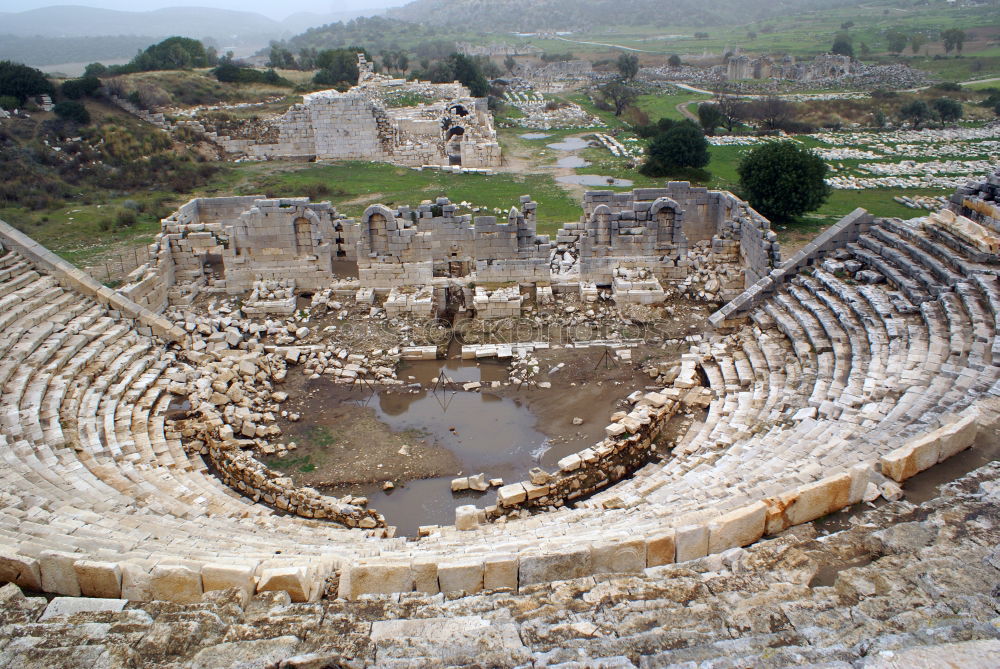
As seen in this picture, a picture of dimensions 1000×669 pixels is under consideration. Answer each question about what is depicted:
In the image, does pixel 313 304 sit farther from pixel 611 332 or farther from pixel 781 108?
pixel 781 108

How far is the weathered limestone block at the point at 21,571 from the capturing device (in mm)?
6289

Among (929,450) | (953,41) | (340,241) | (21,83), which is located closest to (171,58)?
(21,83)

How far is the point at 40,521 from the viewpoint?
8.37m

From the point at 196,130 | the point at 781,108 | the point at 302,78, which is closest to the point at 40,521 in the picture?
the point at 196,130

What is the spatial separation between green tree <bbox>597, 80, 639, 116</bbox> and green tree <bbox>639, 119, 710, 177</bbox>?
23249 millimetres

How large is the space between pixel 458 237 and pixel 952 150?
31.1 m

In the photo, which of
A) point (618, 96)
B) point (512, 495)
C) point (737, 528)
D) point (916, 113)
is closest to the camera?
point (737, 528)

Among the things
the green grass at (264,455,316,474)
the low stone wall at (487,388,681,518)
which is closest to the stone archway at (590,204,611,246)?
the low stone wall at (487,388,681,518)

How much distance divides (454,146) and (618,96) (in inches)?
977

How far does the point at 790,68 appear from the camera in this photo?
8256 cm

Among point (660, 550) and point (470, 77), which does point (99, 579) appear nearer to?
point (660, 550)

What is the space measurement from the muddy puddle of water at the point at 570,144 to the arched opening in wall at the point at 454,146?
5395mm

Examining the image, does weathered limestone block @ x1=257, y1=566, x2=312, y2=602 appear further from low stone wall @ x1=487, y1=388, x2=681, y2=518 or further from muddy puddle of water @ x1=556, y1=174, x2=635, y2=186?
muddy puddle of water @ x1=556, y1=174, x2=635, y2=186

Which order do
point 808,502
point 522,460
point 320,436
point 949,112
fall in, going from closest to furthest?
point 808,502, point 522,460, point 320,436, point 949,112
